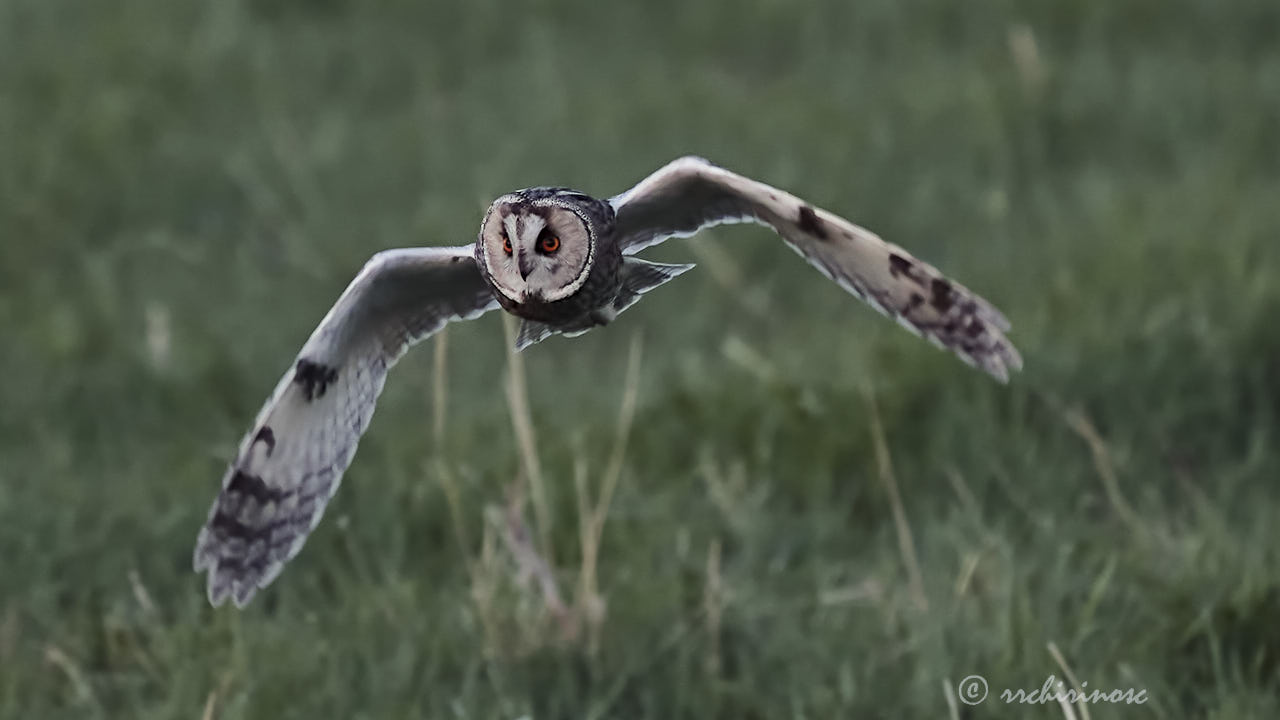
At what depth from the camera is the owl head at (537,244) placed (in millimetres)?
3080

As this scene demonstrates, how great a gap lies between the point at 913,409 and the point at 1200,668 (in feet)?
5.17

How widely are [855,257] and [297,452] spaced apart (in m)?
1.04

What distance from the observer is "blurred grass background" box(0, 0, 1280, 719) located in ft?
14.5

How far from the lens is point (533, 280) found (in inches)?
122

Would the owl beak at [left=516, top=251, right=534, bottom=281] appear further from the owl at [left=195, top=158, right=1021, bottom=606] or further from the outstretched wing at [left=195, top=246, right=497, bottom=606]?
the outstretched wing at [left=195, top=246, right=497, bottom=606]

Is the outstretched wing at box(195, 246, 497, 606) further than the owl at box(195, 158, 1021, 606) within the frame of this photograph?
Yes

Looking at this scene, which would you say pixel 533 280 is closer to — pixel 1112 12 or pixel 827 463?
pixel 827 463

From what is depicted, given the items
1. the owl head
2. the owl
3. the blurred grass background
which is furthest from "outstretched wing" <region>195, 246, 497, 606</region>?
the blurred grass background

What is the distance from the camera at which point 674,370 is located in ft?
21.3

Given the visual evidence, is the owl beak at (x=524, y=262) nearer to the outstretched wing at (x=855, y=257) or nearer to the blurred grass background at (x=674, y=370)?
Answer: the outstretched wing at (x=855, y=257)

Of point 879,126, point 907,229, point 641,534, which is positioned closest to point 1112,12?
point 879,126

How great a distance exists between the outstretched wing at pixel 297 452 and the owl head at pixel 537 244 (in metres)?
0.30

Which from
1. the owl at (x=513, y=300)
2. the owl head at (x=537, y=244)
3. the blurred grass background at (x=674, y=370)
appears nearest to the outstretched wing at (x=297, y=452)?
the owl at (x=513, y=300)

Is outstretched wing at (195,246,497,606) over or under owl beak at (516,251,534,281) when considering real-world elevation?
under
